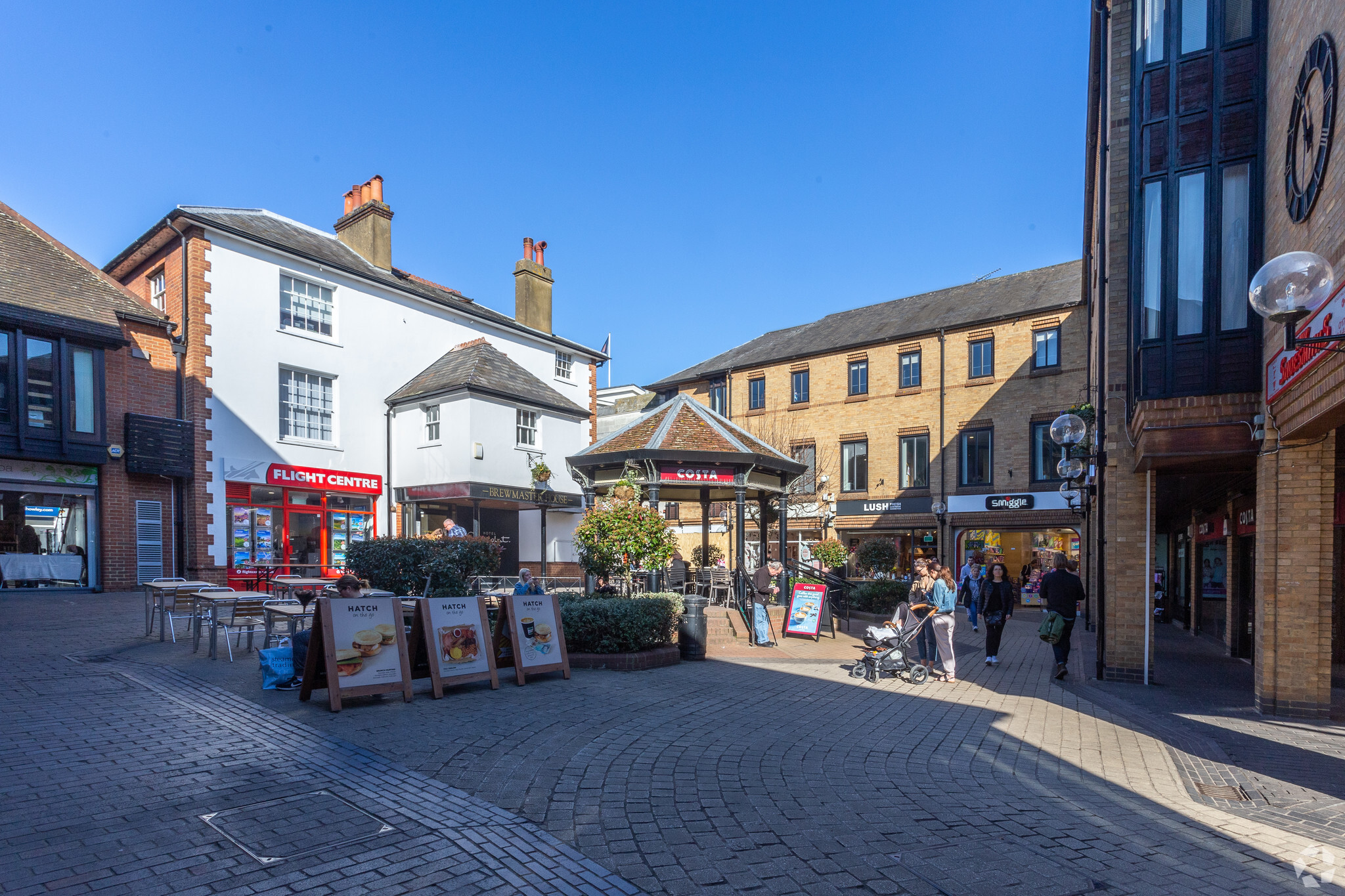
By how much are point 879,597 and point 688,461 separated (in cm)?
501

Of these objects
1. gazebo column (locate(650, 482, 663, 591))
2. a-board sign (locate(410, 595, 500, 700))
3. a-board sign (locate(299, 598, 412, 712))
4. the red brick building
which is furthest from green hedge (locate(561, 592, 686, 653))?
the red brick building

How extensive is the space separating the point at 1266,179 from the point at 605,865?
1032 centimetres

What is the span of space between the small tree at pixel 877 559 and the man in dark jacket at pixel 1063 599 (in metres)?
12.1

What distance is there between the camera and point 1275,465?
8.36 metres

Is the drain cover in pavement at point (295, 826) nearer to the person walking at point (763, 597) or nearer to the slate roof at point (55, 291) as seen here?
the person walking at point (763, 597)

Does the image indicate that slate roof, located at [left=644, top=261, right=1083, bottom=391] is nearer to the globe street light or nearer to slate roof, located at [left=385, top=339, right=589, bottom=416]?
slate roof, located at [left=385, top=339, right=589, bottom=416]

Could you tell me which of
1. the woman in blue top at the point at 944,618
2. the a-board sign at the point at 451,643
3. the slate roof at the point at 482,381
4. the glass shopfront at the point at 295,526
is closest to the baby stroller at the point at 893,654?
the woman in blue top at the point at 944,618

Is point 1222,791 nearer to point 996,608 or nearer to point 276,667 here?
point 996,608

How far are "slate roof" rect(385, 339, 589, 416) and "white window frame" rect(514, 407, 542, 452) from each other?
1.31 ft

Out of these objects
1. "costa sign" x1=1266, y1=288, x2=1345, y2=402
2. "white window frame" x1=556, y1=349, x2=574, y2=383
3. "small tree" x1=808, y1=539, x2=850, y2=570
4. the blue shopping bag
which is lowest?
"small tree" x1=808, y1=539, x2=850, y2=570

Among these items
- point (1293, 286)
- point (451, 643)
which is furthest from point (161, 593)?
point (1293, 286)

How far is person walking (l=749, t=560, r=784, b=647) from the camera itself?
13000 mm

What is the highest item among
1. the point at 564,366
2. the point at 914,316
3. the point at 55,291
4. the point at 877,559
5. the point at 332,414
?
the point at 914,316

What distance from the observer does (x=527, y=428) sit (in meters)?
24.3
